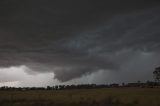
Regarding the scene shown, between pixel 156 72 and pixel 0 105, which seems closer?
pixel 0 105

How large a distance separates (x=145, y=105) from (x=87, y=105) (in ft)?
32.8

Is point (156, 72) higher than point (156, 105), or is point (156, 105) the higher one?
point (156, 72)

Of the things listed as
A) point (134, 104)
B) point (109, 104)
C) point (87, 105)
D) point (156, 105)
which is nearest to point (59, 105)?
point (87, 105)

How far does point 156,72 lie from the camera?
184125 millimetres

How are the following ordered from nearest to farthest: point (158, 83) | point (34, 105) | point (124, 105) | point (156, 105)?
point (156, 105)
point (124, 105)
point (34, 105)
point (158, 83)

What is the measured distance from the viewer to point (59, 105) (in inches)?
2025

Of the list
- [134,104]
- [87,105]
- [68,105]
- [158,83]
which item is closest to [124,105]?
[134,104]

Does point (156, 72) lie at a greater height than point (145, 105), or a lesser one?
greater

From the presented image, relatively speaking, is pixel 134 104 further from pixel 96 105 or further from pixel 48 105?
pixel 48 105

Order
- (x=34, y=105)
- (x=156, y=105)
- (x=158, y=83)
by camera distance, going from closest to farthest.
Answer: (x=156, y=105) < (x=34, y=105) < (x=158, y=83)

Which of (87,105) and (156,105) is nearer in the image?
(156,105)

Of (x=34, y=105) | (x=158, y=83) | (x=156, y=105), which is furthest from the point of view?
(x=158, y=83)

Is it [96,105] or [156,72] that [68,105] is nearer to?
[96,105]

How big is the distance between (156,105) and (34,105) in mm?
22047
